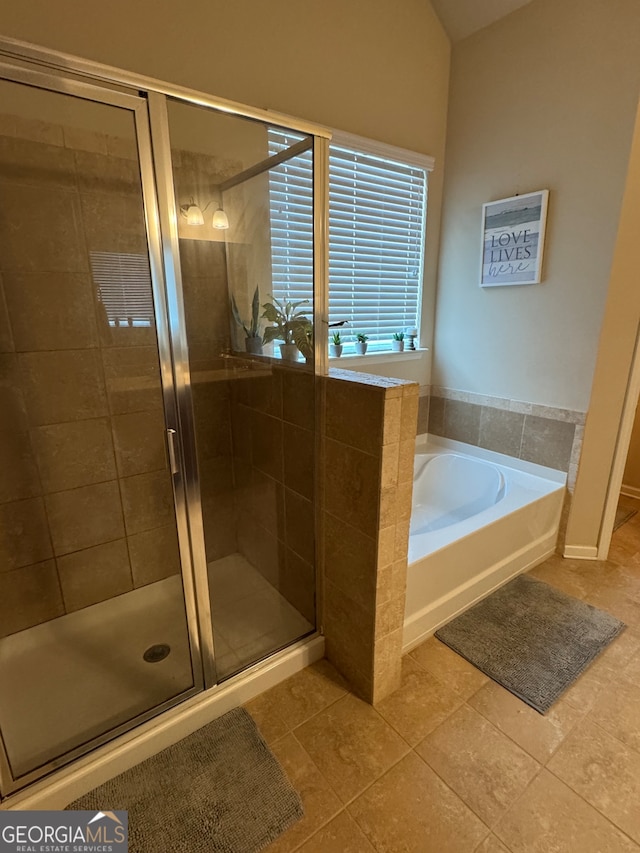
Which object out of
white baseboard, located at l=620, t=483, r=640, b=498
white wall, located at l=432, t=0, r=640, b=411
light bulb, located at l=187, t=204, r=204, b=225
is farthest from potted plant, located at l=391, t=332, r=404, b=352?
white baseboard, located at l=620, t=483, r=640, b=498

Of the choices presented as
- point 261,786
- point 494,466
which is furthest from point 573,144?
point 261,786

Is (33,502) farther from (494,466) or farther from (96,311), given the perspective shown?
(494,466)

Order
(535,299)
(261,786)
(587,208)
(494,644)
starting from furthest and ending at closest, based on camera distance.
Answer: (535,299)
(587,208)
(494,644)
(261,786)

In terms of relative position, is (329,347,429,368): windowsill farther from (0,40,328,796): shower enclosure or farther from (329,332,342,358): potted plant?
(0,40,328,796): shower enclosure

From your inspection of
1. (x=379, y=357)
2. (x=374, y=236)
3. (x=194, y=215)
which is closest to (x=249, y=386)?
(x=194, y=215)

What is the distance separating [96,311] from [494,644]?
2.16 metres

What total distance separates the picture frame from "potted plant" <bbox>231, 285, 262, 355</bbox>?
1.51 metres

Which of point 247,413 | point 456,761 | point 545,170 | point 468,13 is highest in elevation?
point 468,13

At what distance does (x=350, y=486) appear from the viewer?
Answer: 54.9 inches

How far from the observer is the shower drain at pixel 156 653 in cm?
161

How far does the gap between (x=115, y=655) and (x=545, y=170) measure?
3.09 m

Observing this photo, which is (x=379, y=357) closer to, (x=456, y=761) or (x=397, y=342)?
(x=397, y=342)

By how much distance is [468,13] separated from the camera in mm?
2213

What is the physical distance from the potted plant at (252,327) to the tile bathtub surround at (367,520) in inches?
19.0
